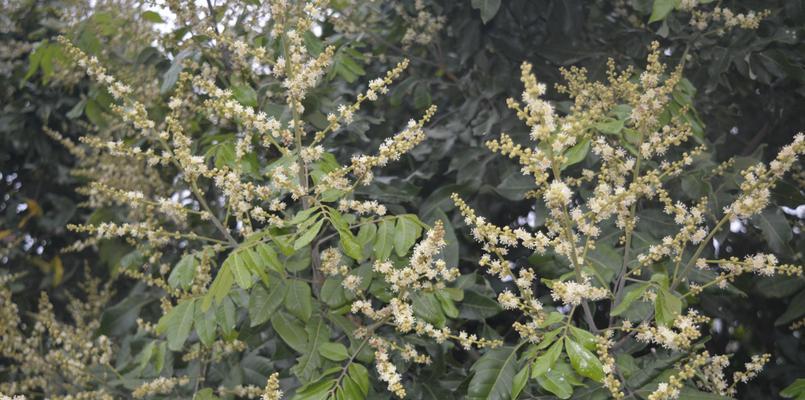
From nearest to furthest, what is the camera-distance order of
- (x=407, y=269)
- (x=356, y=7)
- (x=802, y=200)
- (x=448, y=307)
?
1. (x=407, y=269)
2. (x=448, y=307)
3. (x=802, y=200)
4. (x=356, y=7)

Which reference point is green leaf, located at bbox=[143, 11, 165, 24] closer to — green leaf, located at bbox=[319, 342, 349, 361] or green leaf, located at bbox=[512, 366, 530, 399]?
green leaf, located at bbox=[319, 342, 349, 361]

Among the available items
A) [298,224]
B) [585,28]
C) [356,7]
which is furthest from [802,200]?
[356,7]

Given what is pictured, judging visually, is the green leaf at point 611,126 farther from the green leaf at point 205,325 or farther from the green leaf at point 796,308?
the green leaf at point 205,325

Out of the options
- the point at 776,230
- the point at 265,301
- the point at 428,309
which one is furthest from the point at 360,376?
the point at 776,230

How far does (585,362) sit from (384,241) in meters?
0.53

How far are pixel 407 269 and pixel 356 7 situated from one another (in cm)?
168

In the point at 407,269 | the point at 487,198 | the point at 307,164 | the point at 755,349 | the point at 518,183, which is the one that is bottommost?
the point at 755,349

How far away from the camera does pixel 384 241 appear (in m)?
2.04

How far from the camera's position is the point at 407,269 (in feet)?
6.39

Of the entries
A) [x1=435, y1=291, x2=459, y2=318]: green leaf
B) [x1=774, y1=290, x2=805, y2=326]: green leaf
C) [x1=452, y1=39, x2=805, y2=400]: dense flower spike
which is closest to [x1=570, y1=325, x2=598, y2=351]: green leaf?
[x1=452, y1=39, x2=805, y2=400]: dense flower spike

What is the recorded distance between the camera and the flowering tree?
188 cm

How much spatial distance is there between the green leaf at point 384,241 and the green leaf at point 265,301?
10.7 inches

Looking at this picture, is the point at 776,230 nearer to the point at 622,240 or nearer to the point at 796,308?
the point at 796,308

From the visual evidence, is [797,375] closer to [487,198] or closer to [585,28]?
[487,198]
